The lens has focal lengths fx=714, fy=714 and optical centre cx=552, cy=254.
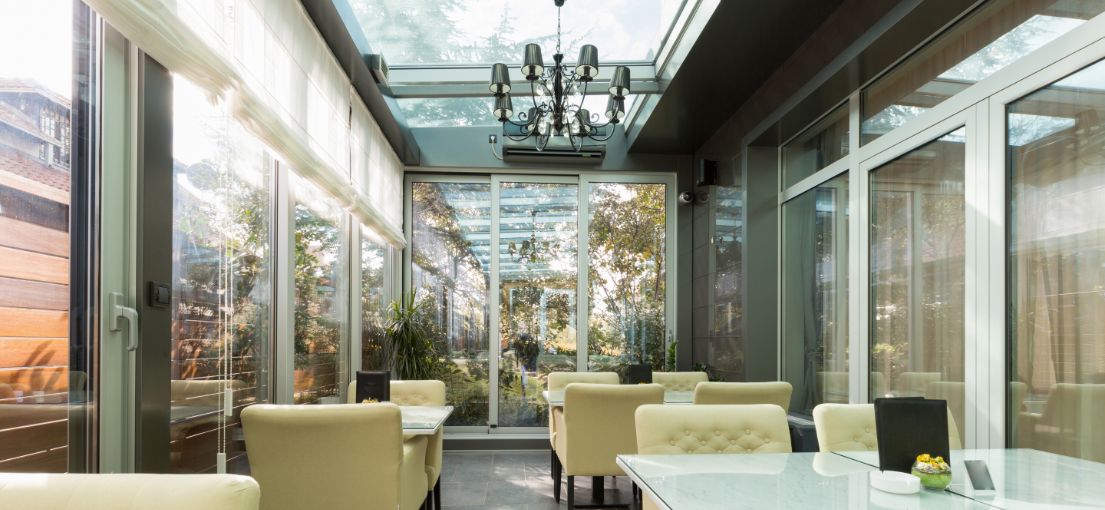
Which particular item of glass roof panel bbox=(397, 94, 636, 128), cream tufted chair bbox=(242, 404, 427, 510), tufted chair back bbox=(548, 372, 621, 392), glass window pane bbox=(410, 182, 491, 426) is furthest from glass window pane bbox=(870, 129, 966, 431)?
glass window pane bbox=(410, 182, 491, 426)

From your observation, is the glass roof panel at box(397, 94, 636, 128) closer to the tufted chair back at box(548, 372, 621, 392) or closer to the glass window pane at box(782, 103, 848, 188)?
the glass window pane at box(782, 103, 848, 188)

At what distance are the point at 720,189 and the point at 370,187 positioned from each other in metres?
2.96

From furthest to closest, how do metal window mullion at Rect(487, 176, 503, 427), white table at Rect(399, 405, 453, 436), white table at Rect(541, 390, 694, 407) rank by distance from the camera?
1. metal window mullion at Rect(487, 176, 503, 427)
2. white table at Rect(541, 390, 694, 407)
3. white table at Rect(399, 405, 453, 436)

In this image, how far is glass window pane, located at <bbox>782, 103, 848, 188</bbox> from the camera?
15.2 ft

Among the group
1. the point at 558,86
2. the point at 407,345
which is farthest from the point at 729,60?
the point at 407,345

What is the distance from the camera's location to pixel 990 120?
10.2 ft

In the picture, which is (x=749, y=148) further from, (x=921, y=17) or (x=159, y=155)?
(x=159, y=155)

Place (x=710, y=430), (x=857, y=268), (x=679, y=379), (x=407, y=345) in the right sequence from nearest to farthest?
(x=710, y=430), (x=857, y=268), (x=679, y=379), (x=407, y=345)

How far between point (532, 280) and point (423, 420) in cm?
351

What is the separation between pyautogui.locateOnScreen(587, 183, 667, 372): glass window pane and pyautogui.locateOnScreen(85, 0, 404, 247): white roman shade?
7.69 feet

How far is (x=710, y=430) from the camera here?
2.59 m

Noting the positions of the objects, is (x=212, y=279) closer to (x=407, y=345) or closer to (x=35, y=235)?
(x=35, y=235)

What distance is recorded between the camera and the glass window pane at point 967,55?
280 centimetres

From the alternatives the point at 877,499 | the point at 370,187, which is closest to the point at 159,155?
the point at 877,499
